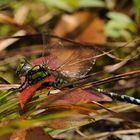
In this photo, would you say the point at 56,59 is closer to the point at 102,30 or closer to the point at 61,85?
the point at 61,85

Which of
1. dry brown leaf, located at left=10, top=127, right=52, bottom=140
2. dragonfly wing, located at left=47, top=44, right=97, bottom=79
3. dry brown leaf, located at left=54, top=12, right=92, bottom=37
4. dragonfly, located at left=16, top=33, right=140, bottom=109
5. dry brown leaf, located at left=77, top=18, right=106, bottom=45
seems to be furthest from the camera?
dry brown leaf, located at left=54, top=12, right=92, bottom=37

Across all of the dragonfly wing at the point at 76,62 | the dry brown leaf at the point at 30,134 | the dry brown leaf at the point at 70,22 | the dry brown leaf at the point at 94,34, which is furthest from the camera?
the dry brown leaf at the point at 70,22

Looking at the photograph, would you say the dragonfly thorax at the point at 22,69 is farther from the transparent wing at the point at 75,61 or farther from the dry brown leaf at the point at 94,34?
the dry brown leaf at the point at 94,34

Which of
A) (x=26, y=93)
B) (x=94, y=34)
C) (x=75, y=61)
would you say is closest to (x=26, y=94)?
(x=26, y=93)

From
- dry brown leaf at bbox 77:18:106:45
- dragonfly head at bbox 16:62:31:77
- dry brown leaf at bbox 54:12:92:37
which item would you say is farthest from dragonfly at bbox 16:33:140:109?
dry brown leaf at bbox 54:12:92:37

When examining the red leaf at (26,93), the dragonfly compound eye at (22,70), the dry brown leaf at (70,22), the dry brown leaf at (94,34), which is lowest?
the dry brown leaf at (94,34)

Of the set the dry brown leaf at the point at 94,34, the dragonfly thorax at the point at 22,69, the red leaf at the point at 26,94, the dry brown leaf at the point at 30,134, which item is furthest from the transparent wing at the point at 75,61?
the dry brown leaf at the point at 94,34

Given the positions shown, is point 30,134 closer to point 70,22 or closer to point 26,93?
point 26,93

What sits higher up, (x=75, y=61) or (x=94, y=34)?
(x=75, y=61)

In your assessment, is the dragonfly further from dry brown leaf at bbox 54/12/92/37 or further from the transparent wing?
dry brown leaf at bbox 54/12/92/37
